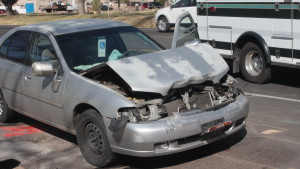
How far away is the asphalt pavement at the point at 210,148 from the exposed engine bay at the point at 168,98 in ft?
2.08

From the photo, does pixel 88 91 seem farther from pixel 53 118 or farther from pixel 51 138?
pixel 51 138

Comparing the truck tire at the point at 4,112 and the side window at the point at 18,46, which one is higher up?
the side window at the point at 18,46

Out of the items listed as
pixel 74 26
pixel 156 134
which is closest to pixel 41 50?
pixel 74 26

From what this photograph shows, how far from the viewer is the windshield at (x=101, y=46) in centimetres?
620

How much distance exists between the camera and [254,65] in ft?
33.4

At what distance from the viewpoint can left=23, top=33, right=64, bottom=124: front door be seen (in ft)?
20.0

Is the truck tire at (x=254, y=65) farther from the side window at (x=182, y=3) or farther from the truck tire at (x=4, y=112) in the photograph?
the side window at (x=182, y=3)

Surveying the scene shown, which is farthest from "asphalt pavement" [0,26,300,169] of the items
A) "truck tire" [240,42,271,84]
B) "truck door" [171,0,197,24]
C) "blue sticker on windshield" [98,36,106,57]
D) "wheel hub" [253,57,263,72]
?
"truck door" [171,0,197,24]

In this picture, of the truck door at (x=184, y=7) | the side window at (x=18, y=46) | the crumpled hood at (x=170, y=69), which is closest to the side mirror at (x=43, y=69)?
the crumpled hood at (x=170, y=69)

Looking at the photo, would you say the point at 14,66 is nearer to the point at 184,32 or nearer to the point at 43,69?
the point at 43,69

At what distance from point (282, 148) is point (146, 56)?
1986 mm

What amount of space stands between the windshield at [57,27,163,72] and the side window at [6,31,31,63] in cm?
82

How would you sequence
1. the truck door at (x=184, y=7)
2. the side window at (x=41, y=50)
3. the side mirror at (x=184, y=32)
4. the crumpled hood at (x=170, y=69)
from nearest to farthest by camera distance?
the crumpled hood at (x=170, y=69) < the side window at (x=41, y=50) < the side mirror at (x=184, y=32) < the truck door at (x=184, y=7)

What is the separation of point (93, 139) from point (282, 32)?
484 centimetres
